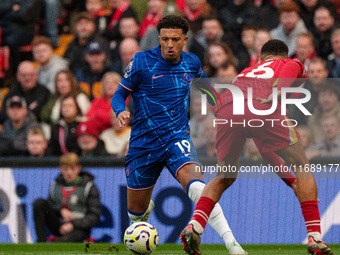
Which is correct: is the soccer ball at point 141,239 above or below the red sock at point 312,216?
below

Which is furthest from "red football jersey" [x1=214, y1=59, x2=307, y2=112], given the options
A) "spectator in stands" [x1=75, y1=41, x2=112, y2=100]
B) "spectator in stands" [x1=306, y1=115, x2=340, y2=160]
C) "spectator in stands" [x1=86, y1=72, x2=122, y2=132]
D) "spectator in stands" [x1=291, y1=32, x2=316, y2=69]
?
"spectator in stands" [x1=75, y1=41, x2=112, y2=100]

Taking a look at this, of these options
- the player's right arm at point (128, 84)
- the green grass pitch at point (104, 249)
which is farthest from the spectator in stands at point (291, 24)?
the player's right arm at point (128, 84)

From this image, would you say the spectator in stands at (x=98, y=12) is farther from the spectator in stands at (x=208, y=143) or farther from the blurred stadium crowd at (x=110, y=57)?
the spectator in stands at (x=208, y=143)

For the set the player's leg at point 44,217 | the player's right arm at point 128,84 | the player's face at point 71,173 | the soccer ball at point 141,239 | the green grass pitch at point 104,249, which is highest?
the player's right arm at point 128,84

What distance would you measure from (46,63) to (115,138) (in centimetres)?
282

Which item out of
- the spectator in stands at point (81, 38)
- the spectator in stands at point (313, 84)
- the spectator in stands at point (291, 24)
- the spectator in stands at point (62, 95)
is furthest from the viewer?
the spectator in stands at point (81, 38)

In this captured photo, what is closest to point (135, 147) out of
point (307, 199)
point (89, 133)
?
point (307, 199)

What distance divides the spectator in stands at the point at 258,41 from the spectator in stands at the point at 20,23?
4.87 meters

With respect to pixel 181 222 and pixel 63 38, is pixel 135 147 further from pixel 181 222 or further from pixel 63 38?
pixel 63 38

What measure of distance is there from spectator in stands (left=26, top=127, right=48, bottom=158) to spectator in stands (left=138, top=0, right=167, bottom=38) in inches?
125

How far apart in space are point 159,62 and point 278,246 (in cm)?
339

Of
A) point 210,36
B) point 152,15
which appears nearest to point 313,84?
point 210,36

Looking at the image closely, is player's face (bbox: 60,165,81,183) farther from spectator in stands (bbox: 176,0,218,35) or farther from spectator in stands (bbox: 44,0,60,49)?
spectator in stands (bbox: 44,0,60,49)

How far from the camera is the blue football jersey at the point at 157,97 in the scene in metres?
7.37
